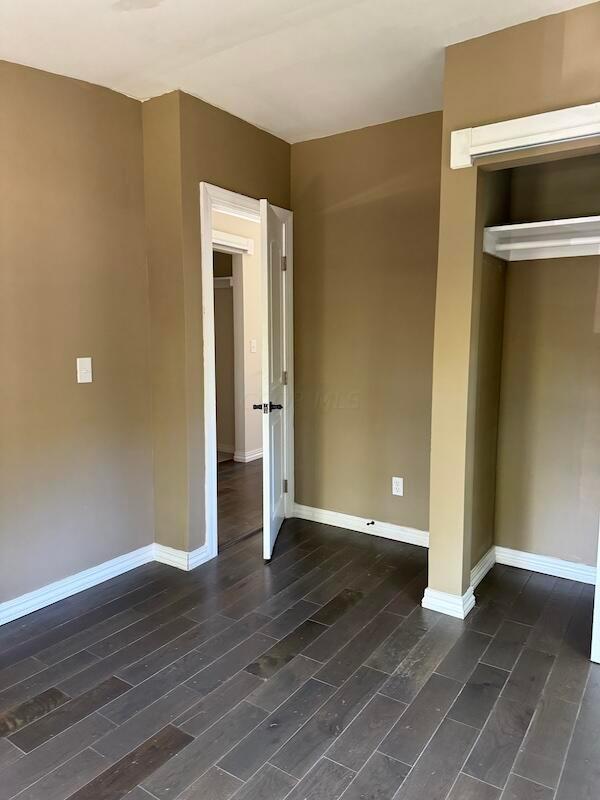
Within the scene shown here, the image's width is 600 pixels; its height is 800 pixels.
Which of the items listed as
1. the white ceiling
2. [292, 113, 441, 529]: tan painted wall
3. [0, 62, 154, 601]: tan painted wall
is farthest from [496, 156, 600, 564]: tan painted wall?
[0, 62, 154, 601]: tan painted wall

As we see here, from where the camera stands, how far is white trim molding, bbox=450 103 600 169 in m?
2.21

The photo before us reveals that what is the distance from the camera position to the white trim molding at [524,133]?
7.25ft

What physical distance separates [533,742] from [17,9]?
3300 mm

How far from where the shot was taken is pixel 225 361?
622 centimetres

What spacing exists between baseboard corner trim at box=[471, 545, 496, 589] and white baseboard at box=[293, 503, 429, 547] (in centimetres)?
42

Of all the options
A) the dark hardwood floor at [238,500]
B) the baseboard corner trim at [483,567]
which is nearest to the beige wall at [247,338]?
the dark hardwood floor at [238,500]

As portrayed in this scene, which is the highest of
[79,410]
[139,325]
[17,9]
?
[17,9]

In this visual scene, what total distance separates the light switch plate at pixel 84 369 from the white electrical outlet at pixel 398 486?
198cm

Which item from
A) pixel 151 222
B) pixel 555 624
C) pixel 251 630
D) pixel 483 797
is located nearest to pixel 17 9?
pixel 151 222

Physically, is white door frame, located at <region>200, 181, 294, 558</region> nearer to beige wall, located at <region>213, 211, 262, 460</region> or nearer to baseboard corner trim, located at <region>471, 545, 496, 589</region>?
baseboard corner trim, located at <region>471, 545, 496, 589</region>

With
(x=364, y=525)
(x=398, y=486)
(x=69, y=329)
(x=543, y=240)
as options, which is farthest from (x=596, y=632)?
(x=69, y=329)

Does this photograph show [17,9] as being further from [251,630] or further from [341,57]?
[251,630]

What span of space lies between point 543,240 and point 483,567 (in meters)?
1.79

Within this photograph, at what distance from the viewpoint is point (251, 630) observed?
2625 mm
